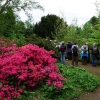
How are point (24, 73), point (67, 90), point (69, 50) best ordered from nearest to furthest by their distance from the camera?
1. point (24, 73)
2. point (67, 90)
3. point (69, 50)

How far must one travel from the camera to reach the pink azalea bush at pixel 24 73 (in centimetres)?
700

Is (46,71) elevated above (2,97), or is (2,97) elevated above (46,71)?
(46,71)

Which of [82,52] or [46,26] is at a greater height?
[46,26]

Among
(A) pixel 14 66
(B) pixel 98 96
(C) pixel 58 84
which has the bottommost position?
(B) pixel 98 96

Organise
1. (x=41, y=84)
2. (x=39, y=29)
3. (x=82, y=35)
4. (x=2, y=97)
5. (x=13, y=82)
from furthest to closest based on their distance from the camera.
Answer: (x=39, y=29), (x=82, y=35), (x=41, y=84), (x=13, y=82), (x=2, y=97)

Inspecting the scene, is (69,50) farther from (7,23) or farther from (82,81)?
(7,23)

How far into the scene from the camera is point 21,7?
24.3 metres

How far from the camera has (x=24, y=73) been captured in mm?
7387

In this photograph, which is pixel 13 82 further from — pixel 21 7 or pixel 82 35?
pixel 21 7

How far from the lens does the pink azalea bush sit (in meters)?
7.00

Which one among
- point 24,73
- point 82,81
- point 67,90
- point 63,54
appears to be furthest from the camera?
point 63,54

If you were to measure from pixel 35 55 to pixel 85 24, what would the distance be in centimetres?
1611

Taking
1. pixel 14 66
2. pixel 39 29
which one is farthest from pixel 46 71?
pixel 39 29

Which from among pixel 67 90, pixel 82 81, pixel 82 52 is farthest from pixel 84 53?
pixel 67 90
